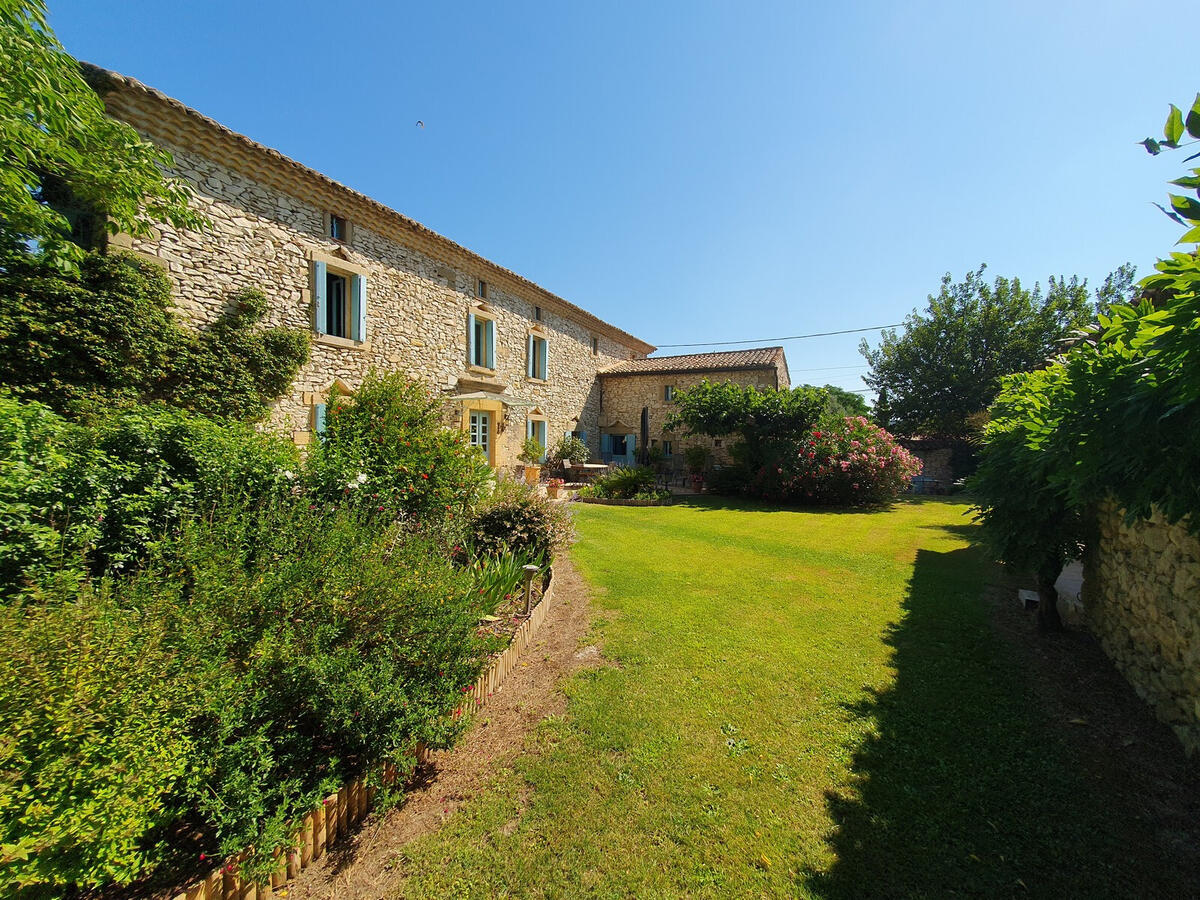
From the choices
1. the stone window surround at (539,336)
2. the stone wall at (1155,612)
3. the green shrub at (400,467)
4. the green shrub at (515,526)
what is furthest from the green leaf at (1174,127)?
the stone window surround at (539,336)

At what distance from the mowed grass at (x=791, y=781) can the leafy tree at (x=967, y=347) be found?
2333 centimetres

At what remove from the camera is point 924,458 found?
21.1 meters

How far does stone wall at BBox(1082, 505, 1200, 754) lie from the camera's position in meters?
3.04

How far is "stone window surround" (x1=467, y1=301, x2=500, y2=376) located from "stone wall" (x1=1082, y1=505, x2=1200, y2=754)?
13770 millimetres

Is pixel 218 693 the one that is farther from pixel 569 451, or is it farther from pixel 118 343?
pixel 569 451

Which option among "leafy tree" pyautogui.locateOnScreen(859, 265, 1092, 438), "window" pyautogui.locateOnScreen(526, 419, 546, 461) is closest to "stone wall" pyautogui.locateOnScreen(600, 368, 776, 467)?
"window" pyautogui.locateOnScreen(526, 419, 546, 461)

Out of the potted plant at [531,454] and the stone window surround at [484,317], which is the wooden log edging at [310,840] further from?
the potted plant at [531,454]

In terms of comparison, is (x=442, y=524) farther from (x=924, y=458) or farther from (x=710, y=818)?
(x=924, y=458)

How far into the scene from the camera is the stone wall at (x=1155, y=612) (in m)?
3.04

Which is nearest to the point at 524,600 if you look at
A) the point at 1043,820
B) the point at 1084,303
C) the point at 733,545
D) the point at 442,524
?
the point at 442,524

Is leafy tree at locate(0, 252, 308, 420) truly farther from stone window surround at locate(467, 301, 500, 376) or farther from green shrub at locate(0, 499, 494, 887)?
→ stone window surround at locate(467, 301, 500, 376)

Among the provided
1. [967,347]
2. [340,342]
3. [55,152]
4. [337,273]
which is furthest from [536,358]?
[967,347]

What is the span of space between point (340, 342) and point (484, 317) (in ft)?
17.1

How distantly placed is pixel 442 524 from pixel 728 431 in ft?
41.4
